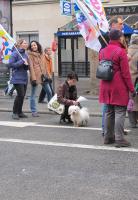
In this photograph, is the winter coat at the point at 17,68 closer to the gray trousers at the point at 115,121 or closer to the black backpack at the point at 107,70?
the gray trousers at the point at 115,121

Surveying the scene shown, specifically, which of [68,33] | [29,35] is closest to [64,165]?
[68,33]

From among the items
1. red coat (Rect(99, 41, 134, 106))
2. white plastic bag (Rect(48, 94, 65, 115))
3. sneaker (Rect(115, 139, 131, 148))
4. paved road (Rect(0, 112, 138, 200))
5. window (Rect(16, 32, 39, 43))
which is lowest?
paved road (Rect(0, 112, 138, 200))

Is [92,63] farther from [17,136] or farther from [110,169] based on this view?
[110,169]

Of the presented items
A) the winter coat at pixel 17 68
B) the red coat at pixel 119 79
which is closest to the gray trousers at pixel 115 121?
the red coat at pixel 119 79

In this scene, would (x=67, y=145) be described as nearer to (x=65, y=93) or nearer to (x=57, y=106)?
(x=65, y=93)

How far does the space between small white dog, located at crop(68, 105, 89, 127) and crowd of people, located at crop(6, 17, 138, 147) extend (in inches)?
7.4

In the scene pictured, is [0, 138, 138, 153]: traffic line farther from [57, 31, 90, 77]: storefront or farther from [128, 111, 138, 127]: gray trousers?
[57, 31, 90, 77]: storefront

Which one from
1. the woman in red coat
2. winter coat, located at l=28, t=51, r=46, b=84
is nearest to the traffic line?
the woman in red coat

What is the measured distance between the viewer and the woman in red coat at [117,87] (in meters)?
7.75

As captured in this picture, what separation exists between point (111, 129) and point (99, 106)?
520 centimetres

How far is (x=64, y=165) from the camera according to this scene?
6.89 meters

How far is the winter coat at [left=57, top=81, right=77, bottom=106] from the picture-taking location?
399 inches

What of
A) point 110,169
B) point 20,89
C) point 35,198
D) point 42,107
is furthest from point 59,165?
point 42,107

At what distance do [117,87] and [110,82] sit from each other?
14 centimetres
